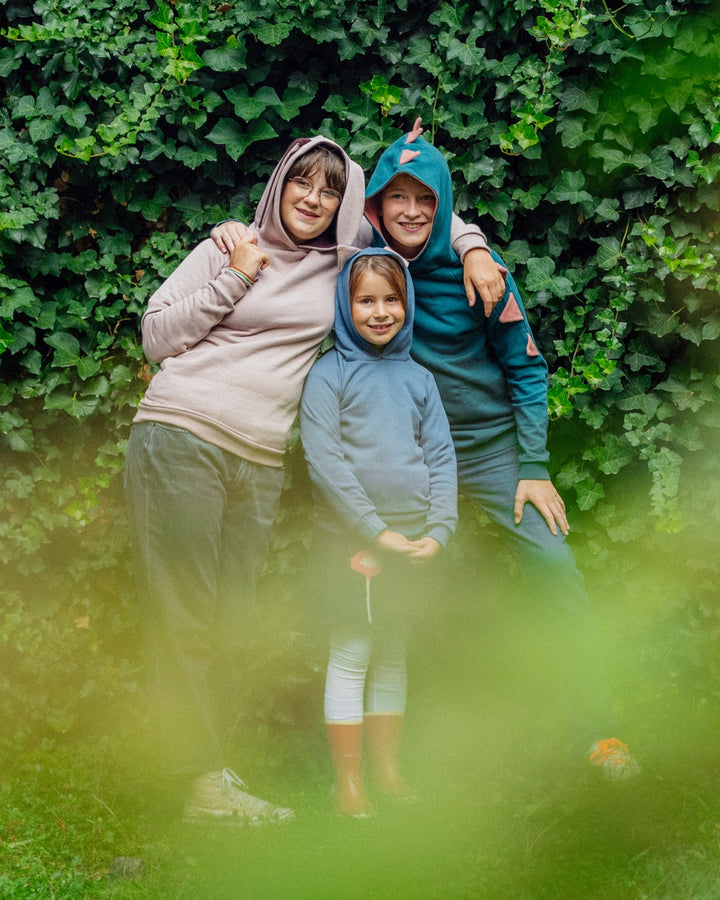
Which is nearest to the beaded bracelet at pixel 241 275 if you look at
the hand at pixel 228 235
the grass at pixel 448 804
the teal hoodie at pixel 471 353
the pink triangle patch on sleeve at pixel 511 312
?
the hand at pixel 228 235

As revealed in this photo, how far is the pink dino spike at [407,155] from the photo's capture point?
8.59ft

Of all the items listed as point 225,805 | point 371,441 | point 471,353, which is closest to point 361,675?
point 225,805

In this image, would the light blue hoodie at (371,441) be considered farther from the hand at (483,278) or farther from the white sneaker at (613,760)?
the white sneaker at (613,760)

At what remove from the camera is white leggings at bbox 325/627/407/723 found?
2.73m

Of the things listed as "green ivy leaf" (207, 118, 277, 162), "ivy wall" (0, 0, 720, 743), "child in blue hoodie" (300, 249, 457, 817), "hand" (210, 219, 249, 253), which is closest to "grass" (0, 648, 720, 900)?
"child in blue hoodie" (300, 249, 457, 817)

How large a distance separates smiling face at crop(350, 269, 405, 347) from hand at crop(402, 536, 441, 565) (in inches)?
23.5

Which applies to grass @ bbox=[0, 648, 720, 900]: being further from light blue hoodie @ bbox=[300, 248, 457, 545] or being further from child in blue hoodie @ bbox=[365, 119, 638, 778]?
light blue hoodie @ bbox=[300, 248, 457, 545]

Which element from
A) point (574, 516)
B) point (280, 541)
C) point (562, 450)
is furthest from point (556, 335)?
point (280, 541)

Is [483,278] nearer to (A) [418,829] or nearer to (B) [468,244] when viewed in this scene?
(B) [468,244]

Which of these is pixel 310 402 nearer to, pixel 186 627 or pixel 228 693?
pixel 186 627

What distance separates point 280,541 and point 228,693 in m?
0.56

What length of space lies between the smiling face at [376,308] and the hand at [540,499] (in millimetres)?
655

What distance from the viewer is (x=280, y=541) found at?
10.7 feet

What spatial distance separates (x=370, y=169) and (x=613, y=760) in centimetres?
209
